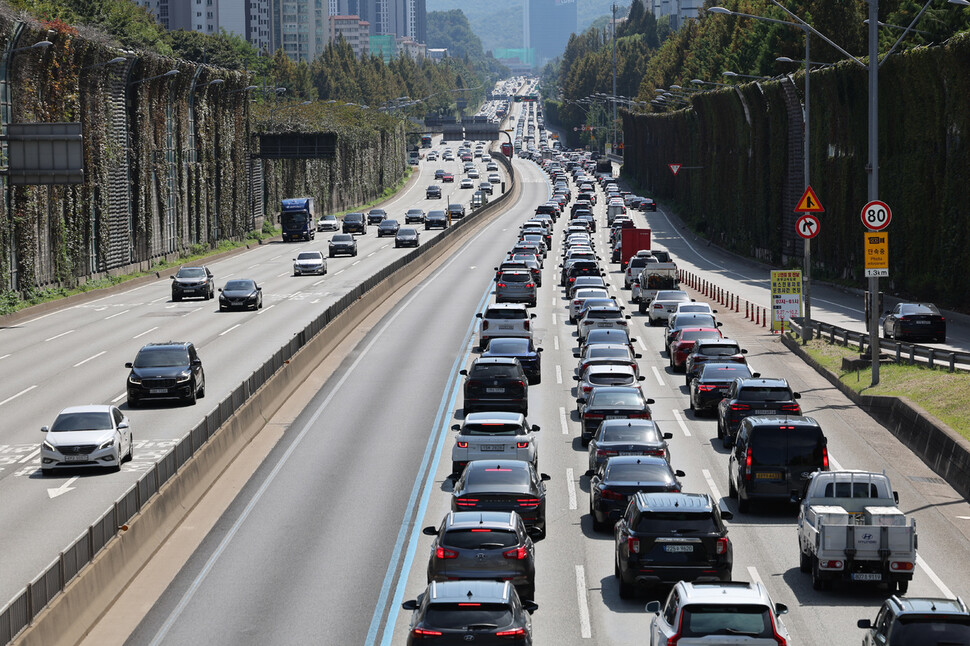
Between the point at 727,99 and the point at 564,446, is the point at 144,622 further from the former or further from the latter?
the point at 727,99

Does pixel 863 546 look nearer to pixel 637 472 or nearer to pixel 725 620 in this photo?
pixel 637 472

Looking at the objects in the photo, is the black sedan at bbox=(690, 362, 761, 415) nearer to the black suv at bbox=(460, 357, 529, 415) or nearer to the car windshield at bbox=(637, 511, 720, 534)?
the black suv at bbox=(460, 357, 529, 415)

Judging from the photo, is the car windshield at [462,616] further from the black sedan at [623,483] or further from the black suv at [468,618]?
the black sedan at [623,483]

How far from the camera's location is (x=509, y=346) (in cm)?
4375

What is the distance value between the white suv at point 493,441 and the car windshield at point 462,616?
12311mm

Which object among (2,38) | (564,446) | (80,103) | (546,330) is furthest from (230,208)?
(564,446)

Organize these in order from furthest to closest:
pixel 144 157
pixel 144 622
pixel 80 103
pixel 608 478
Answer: pixel 144 157 → pixel 80 103 → pixel 608 478 → pixel 144 622

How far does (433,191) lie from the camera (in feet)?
540

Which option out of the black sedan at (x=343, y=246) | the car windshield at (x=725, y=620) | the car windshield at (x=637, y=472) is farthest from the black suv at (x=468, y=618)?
the black sedan at (x=343, y=246)

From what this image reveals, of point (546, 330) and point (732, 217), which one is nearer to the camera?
point (546, 330)

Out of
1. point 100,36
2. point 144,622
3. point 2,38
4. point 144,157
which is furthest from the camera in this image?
point 100,36

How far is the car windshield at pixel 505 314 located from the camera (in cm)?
4909

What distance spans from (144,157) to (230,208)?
2289cm

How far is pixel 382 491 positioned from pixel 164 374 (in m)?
11.6
